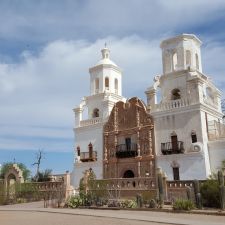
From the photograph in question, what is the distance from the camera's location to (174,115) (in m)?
28.7

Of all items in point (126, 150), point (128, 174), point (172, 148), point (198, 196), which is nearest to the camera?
point (198, 196)

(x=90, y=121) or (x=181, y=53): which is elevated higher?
(x=181, y=53)

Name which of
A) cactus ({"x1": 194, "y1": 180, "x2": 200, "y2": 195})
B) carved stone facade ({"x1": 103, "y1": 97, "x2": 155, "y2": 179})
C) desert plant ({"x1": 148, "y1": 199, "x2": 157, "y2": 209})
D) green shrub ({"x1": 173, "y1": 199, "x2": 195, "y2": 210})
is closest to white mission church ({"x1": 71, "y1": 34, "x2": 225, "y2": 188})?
carved stone facade ({"x1": 103, "y1": 97, "x2": 155, "y2": 179})

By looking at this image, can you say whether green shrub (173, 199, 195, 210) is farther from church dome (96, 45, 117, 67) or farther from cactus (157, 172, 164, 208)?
church dome (96, 45, 117, 67)

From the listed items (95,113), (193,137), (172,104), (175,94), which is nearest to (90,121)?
(95,113)

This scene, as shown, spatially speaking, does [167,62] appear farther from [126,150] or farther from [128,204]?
[128,204]

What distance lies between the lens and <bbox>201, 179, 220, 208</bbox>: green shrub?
62.0ft

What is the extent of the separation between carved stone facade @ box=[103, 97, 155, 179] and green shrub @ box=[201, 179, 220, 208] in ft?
31.1

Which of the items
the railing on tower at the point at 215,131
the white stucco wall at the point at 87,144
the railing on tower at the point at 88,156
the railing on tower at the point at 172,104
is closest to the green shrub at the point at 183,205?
the railing on tower at the point at 215,131

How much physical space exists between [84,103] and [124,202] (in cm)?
1839

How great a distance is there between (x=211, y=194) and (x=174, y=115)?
10605 millimetres

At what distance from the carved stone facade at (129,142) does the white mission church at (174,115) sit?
2.08 feet

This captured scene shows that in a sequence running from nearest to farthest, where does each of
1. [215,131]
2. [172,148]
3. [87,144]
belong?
[172,148]
[215,131]
[87,144]

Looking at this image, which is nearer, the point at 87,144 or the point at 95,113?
the point at 87,144
